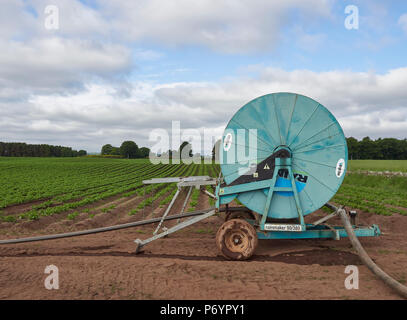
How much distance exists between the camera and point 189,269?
5797 millimetres

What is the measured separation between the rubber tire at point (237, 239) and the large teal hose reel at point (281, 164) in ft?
0.07

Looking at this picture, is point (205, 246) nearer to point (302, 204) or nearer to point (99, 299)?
point (302, 204)

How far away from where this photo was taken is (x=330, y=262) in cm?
632

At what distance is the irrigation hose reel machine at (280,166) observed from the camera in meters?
6.43

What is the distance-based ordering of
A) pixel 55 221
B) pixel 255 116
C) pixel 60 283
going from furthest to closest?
1. pixel 55 221
2. pixel 255 116
3. pixel 60 283

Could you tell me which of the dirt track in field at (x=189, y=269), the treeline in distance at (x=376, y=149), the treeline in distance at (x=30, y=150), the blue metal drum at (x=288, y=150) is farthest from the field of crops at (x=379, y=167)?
the treeline in distance at (x=30, y=150)

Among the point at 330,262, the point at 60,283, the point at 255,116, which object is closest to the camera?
the point at 60,283

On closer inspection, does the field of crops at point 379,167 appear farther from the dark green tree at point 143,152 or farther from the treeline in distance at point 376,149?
the dark green tree at point 143,152

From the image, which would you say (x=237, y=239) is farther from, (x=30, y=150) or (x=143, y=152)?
(x=30, y=150)

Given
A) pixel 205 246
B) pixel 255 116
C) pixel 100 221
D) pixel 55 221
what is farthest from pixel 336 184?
pixel 55 221

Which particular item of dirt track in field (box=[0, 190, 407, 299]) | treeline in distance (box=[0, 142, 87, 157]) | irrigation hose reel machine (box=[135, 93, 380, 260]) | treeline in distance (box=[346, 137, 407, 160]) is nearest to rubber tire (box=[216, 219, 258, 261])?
irrigation hose reel machine (box=[135, 93, 380, 260])

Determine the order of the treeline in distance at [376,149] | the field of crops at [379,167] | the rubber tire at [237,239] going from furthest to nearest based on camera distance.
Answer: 1. the treeline in distance at [376,149]
2. the field of crops at [379,167]
3. the rubber tire at [237,239]

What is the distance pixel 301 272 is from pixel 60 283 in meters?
4.81

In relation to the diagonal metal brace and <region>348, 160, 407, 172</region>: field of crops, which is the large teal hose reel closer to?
the diagonal metal brace
